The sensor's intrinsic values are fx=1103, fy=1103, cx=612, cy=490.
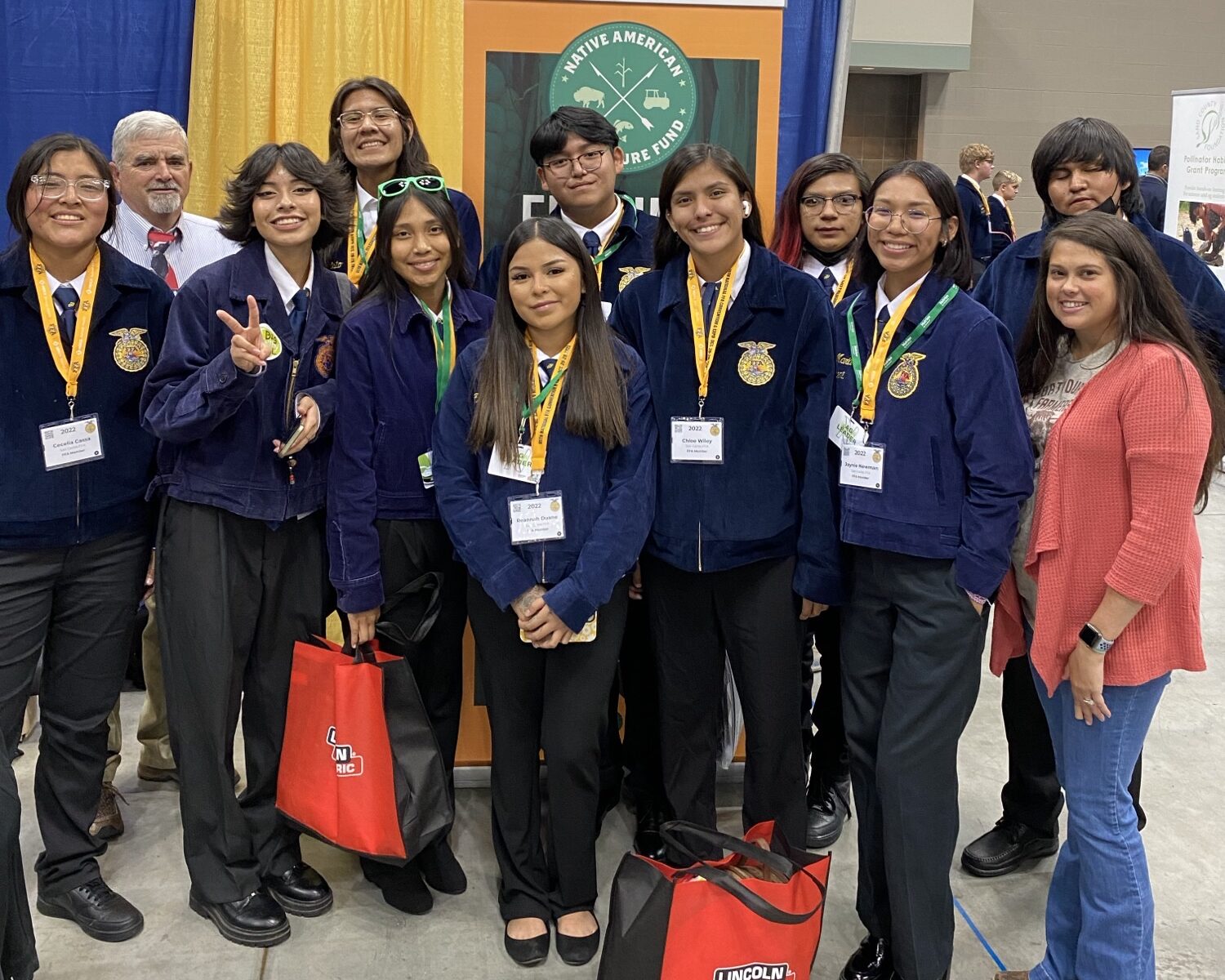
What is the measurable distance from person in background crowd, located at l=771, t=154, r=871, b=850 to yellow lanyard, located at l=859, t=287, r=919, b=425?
2.00ft

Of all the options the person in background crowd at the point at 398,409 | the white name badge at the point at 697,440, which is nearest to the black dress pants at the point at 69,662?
the person in background crowd at the point at 398,409

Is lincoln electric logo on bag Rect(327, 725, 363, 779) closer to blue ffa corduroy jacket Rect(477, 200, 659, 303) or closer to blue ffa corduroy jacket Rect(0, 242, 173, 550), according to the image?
blue ffa corduroy jacket Rect(0, 242, 173, 550)

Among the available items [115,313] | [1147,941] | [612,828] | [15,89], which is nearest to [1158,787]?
[1147,941]

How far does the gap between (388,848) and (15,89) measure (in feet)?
10.0

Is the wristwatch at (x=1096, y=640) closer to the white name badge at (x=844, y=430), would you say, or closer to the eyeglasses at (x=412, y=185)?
the white name badge at (x=844, y=430)

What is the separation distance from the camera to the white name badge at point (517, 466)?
2346mm

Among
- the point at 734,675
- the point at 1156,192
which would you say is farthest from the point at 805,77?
the point at 1156,192

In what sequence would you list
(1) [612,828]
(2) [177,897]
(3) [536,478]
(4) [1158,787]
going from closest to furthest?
(3) [536,478] → (2) [177,897] → (1) [612,828] → (4) [1158,787]

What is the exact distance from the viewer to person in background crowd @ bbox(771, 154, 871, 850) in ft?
9.57

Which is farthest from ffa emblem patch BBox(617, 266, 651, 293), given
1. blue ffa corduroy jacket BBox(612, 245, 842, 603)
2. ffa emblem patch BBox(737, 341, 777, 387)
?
ffa emblem patch BBox(737, 341, 777, 387)

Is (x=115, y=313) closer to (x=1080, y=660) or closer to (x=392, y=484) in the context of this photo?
(x=392, y=484)

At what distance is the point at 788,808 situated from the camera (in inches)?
104

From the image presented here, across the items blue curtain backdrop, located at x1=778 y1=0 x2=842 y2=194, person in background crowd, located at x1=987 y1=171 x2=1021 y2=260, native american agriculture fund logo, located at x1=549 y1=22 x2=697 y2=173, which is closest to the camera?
native american agriculture fund logo, located at x1=549 y1=22 x2=697 y2=173

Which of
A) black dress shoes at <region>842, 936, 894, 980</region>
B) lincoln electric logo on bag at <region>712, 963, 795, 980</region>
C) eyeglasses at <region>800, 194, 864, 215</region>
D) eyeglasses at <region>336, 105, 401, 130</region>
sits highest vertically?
eyeglasses at <region>336, 105, 401, 130</region>
